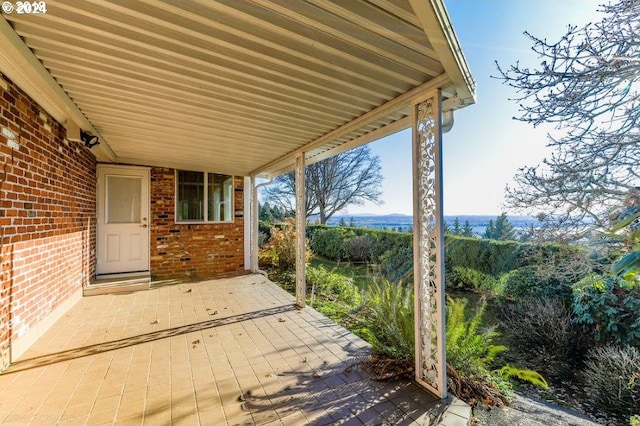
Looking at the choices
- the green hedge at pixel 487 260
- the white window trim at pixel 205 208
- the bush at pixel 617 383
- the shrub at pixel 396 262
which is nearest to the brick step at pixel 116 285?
the white window trim at pixel 205 208

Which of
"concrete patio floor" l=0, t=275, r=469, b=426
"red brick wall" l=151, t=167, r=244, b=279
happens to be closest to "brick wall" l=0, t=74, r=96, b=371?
"concrete patio floor" l=0, t=275, r=469, b=426

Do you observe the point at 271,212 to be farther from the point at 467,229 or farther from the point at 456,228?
the point at 467,229

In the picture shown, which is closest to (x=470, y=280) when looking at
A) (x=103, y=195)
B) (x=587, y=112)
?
(x=587, y=112)

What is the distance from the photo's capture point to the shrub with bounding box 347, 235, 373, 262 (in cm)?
970

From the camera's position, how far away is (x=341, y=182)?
14953 millimetres

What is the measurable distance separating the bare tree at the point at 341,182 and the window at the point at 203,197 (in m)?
7.73

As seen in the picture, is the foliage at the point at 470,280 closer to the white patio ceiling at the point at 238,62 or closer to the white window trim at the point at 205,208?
the white patio ceiling at the point at 238,62

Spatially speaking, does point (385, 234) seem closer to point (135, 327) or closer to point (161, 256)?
point (161, 256)

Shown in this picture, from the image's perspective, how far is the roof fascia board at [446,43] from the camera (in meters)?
1.47

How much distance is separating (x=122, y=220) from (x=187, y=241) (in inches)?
53.8

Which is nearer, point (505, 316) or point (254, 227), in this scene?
point (505, 316)

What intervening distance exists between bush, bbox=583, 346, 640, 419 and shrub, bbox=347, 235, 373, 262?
6.70 m

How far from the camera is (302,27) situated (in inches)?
68.2

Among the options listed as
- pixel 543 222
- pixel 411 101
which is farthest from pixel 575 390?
pixel 411 101
